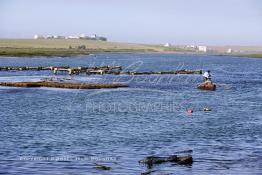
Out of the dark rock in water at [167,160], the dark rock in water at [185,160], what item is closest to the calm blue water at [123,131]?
the dark rock in water at [185,160]

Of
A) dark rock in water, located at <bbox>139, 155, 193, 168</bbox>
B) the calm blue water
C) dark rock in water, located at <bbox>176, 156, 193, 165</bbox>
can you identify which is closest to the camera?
the calm blue water

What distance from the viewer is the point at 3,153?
121 feet

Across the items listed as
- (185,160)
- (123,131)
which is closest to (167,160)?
(185,160)

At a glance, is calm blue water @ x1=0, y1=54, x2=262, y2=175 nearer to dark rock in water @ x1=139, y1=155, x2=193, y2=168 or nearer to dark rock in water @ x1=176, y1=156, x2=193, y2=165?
dark rock in water @ x1=176, y1=156, x2=193, y2=165

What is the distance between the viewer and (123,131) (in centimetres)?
4769

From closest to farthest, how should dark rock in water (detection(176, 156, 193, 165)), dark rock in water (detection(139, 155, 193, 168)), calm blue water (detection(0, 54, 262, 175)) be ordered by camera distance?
calm blue water (detection(0, 54, 262, 175)), dark rock in water (detection(139, 155, 193, 168)), dark rock in water (detection(176, 156, 193, 165))

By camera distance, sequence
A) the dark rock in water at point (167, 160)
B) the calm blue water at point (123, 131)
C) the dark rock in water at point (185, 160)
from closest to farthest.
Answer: the calm blue water at point (123, 131), the dark rock in water at point (167, 160), the dark rock in water at point (185, 160)

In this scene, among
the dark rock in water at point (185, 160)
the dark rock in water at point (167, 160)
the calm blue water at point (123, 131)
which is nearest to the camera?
the calm blue water at point (123, 131)

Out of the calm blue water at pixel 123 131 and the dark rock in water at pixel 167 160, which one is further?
the dark rock in water at pixel 167 160

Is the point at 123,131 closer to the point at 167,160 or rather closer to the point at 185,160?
the point at 167,160

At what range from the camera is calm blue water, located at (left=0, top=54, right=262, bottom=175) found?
3438 cm

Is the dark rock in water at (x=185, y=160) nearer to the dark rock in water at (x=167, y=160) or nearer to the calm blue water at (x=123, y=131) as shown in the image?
the dark rock in water at (x=167, y=160)

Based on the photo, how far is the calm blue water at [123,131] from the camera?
113 feet

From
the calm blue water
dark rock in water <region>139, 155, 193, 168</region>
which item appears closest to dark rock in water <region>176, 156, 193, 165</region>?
dark rock in water <region>139, 155, 193, 168</region>
